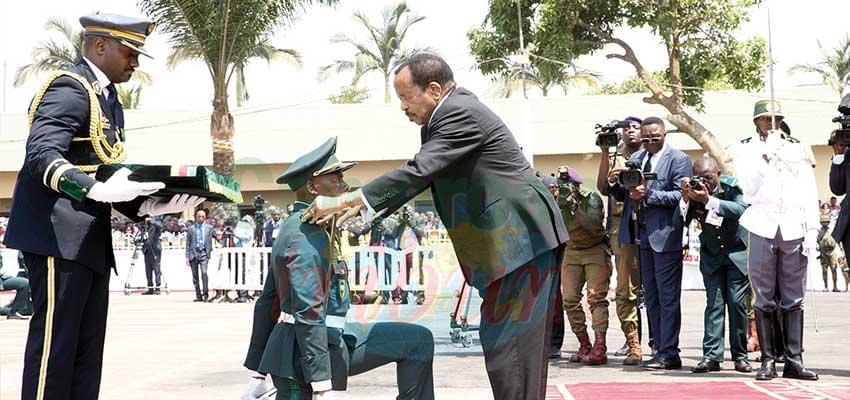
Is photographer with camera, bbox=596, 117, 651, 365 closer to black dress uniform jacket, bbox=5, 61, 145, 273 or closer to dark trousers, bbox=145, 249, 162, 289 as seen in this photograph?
black dress uniform jacket, bbox=5, 61, 145, 273

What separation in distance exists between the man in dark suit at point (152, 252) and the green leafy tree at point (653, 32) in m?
8.80

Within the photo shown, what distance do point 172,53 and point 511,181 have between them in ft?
75.4

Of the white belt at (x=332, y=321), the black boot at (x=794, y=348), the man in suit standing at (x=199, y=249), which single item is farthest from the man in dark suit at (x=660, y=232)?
the man in suit standing at (x=199, y=249)

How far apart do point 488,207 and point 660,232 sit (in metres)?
4.68

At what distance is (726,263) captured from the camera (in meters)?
8.82

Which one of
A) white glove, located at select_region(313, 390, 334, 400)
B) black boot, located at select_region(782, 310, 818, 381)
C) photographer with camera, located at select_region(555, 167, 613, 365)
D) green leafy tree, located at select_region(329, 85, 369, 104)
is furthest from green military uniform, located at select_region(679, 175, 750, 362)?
green leafy tree, located at select_region(329, 85, 369, 104)

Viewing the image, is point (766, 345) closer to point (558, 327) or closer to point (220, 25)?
point (558, 327)

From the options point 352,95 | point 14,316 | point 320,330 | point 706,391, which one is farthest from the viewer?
point 352,95

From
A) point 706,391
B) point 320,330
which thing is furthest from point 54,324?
point 706,391

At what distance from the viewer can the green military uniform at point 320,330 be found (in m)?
5.16

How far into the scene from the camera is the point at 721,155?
2911 cm

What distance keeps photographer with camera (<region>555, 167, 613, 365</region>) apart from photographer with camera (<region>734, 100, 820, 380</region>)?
1.25m

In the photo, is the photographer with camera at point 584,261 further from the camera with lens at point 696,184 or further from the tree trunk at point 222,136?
the tree trunk at point 222,136

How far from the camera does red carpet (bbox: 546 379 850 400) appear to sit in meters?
7.24
